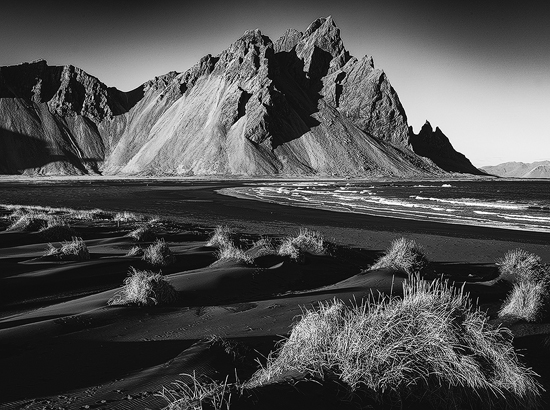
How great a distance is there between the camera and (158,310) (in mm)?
7621

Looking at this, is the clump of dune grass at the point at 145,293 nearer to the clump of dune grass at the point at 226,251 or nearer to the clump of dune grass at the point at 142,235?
the clump of dune grass at the point at 226,251

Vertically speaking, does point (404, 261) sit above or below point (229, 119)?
below

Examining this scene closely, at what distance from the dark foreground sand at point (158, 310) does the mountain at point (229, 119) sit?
10639cm

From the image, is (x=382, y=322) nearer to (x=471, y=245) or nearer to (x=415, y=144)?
(x=471, y=245)

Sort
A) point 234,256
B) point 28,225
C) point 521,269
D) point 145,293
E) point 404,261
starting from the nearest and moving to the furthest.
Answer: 1. point 145,293
2. point 521,269
3. point 404,261
4. point 234,256
5. point 28,225

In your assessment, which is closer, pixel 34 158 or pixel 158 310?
pixel 158 310

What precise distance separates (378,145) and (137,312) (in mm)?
150744

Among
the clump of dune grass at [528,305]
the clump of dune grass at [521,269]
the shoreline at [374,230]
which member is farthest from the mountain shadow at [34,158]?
the clump of dune grass at [528,305]

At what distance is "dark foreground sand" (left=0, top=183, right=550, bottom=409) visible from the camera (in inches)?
180

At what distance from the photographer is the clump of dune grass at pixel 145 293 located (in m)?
7.97

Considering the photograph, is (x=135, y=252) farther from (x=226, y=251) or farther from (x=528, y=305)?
(x=528, y=305)

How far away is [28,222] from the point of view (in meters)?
17.3

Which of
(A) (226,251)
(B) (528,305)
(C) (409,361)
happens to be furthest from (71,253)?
(B) (528,305)

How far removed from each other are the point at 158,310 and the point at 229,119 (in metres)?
133
